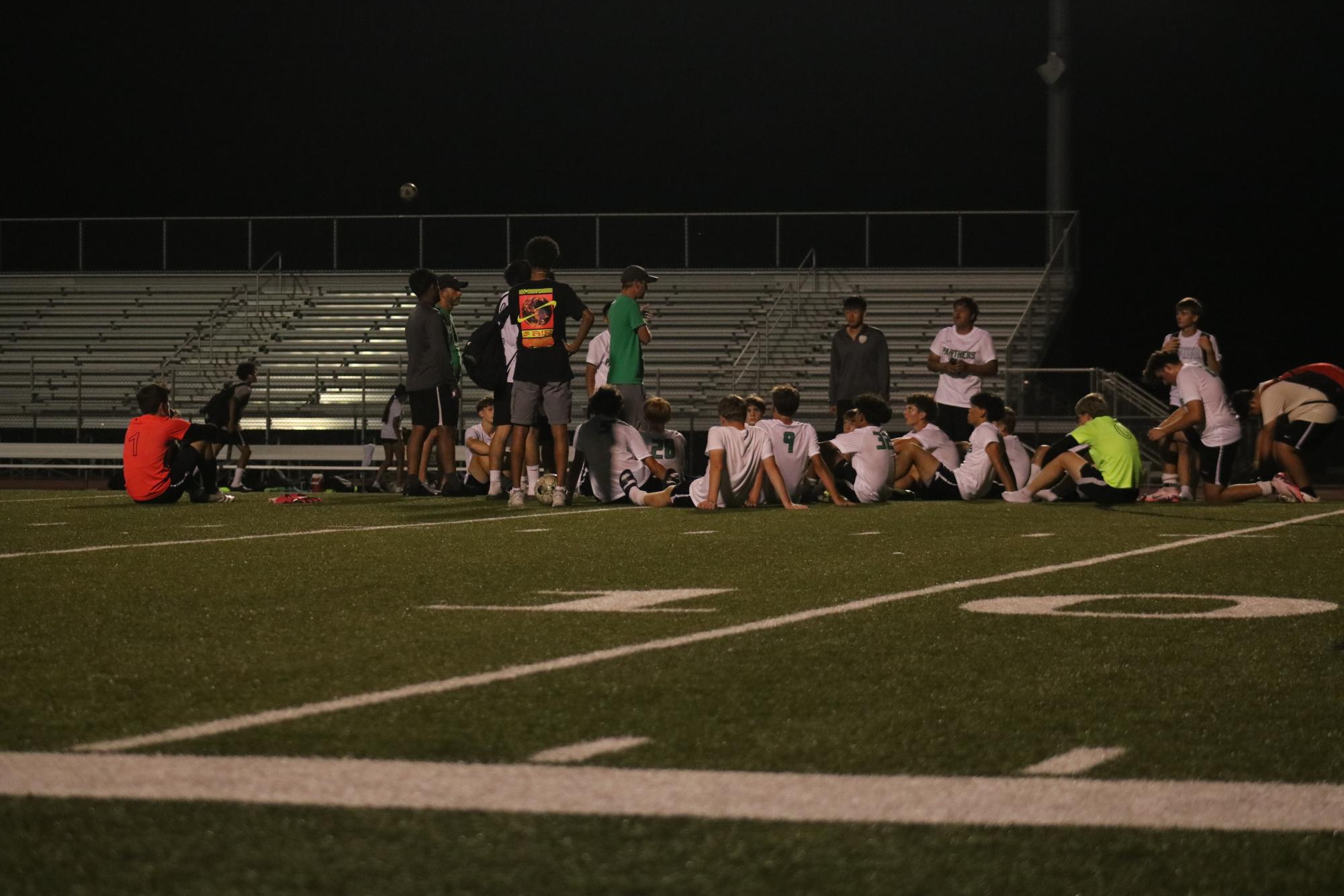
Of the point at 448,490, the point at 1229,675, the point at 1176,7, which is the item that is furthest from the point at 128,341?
the point at 1229,675

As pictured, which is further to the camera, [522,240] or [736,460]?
[522,240]

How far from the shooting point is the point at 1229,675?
4.32 metres

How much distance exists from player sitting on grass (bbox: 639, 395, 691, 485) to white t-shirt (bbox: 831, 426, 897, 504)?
48.3 inches

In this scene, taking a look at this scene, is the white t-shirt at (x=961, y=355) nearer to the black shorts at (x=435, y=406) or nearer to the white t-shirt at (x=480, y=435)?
the white t-shirt at (x=480, y=435)

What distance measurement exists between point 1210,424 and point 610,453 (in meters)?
4.50

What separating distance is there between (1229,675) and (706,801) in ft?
6.31

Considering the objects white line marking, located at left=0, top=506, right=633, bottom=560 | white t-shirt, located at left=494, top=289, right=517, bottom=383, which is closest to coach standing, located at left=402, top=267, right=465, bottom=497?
white t-shirt, located at left=494, top=289, right=517, bottom=383

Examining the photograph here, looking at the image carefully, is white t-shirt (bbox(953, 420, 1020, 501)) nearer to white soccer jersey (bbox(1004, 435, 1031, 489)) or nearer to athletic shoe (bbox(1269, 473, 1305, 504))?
white soccer jersey (bbox(1004, 435, 1031, 489))

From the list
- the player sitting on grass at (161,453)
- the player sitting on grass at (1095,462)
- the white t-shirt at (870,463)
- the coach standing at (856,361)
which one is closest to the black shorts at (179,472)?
the player sitting on grass at (161,453)

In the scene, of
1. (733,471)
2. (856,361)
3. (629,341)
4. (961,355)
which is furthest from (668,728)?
(961,355)

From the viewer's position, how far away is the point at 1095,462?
1353 centimetres

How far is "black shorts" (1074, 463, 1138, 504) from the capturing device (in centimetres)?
1334

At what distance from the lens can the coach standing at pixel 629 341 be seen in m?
13.5

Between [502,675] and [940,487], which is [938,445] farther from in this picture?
[502,675]
